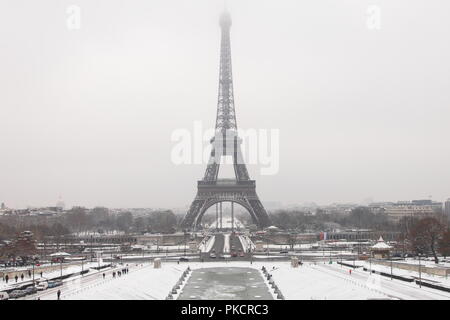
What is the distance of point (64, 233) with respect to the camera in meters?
82.8

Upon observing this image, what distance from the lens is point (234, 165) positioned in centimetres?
Result: 8856

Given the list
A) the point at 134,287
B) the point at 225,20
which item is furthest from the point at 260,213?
the point at 134,287

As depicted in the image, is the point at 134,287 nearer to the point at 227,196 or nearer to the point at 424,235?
the point at 424,235

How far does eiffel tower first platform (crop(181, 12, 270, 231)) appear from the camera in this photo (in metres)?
86.1

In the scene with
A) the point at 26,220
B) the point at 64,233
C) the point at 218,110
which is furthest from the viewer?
the point at 26,220

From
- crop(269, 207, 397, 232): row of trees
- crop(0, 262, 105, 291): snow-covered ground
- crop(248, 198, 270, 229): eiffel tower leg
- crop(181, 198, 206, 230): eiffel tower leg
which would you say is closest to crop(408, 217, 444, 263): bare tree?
crop(0, 262, 105, 291): snow-covered ground

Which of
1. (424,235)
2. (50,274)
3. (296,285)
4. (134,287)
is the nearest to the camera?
(134,287)

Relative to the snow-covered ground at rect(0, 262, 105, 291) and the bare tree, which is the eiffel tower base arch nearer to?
the bare tree

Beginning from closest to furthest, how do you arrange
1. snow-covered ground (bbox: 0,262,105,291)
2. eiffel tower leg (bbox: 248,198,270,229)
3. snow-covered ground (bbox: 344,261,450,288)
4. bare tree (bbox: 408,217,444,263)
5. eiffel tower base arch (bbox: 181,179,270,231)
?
snow-covered ground (bbox: 0,262,105,291) → snow-covered ground (bbox: 344,261,450,288) → bare tree (bbox: 408,217,444,263) → eiffel tower base arch (bbox: 181,179,270,231) → eiffel tower leg (bbox: 248,198,270,229)

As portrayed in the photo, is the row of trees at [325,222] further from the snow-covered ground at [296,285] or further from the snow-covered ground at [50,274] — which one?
the snow-covered ground at [50,274]

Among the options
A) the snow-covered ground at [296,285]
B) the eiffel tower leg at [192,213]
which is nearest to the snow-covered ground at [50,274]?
the snow-covered ground at [296,285]
